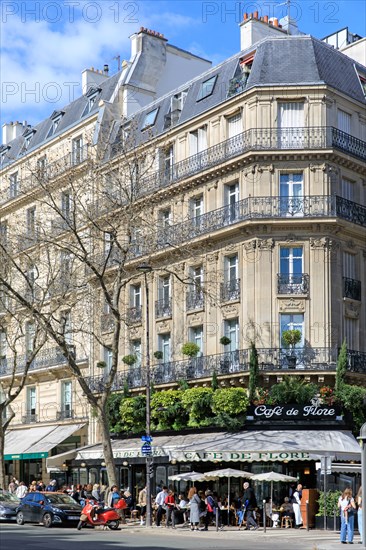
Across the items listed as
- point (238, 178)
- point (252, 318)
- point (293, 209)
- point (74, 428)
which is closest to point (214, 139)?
point (238, 178)

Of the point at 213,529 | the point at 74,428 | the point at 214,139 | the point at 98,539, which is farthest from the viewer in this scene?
the point at 74,428

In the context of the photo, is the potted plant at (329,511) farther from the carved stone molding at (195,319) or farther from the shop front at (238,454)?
the carved stone molding at (195,319)

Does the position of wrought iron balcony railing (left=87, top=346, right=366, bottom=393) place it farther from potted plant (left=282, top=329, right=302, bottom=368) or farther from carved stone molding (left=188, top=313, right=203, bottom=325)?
carved stone molding (left=188, top=313, right=203, bottom=325)

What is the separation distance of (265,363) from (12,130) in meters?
31.7

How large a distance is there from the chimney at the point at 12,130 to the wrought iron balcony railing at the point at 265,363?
26.4m

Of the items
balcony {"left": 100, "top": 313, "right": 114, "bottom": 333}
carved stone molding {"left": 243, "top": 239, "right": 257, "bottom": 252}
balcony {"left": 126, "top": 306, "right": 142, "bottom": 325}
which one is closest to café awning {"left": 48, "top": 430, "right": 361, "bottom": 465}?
carved stone molding {"left": 243, "top": 239, "right": 257, "bottom": 252}

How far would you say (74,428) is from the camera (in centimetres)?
4606

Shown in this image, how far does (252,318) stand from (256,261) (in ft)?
7.05

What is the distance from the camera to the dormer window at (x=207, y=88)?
41531 millimetres

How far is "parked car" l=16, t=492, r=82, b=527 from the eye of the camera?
1233 inches

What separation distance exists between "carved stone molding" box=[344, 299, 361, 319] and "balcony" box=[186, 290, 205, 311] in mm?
5676

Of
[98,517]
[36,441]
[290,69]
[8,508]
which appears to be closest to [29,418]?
[36,441]

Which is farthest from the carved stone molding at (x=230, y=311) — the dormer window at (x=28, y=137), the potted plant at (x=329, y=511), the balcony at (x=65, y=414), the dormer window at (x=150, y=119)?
the dormer window at (x=28, y=137)

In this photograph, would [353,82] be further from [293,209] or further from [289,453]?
[289,453]
